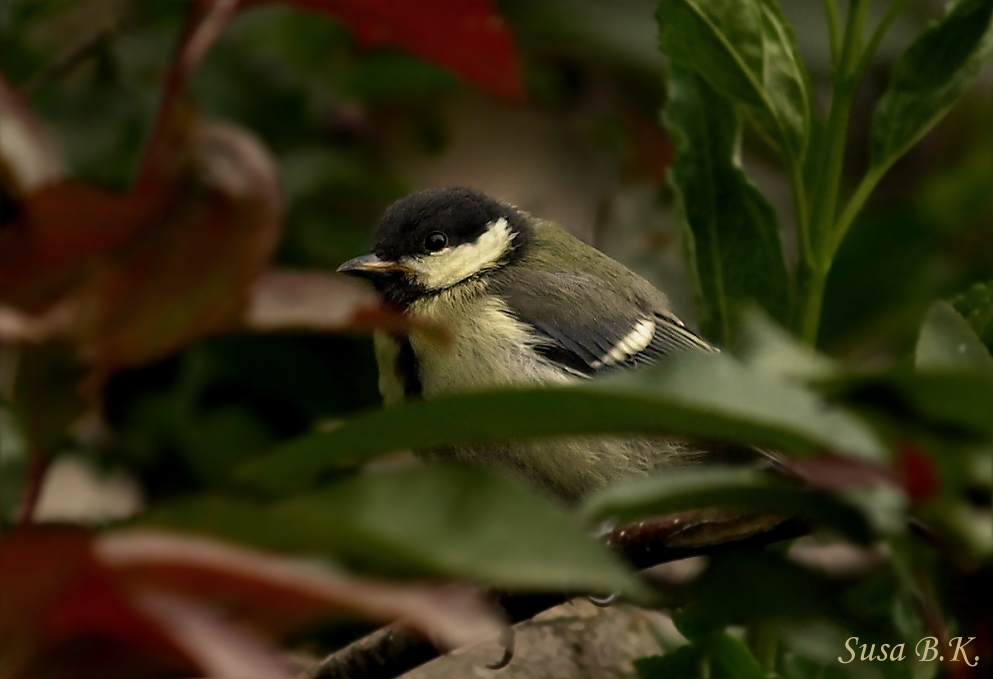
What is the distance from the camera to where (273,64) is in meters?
1.93

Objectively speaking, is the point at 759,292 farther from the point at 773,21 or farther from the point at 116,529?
the point at 116,529

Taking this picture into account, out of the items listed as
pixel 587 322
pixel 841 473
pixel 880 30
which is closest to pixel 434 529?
pixel 841 473

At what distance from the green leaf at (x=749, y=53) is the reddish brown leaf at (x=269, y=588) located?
2.52 feet

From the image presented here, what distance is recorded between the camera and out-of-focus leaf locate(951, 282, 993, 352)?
89 cm

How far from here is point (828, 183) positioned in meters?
1.09

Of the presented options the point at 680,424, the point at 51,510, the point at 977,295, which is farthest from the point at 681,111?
the point at 51,510

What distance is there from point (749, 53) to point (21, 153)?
0.73 metres

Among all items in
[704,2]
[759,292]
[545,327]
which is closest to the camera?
[704,2]

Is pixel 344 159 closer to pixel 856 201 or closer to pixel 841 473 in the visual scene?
pixel 856 201

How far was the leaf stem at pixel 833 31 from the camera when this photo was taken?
104 cm

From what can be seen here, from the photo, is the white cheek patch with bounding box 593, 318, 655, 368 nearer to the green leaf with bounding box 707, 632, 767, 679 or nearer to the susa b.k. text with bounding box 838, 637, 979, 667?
the susa b.k. text with bounding box 838, 637, 979, 667

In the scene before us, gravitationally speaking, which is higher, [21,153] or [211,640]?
[21,153]

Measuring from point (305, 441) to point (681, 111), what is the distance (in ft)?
2.79

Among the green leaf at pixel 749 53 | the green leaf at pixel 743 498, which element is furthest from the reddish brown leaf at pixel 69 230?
the green leaf at pixel 749 53
